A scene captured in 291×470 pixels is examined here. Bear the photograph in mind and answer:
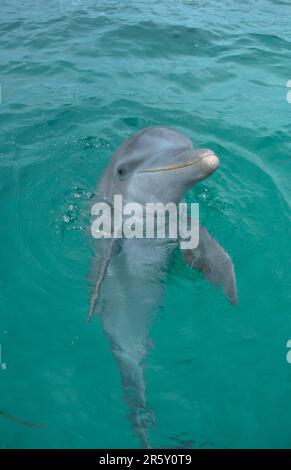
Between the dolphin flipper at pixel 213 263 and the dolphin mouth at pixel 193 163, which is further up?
the dolphin mouth at pixel 193 163

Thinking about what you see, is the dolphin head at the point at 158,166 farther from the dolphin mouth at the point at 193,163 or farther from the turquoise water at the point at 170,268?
the turquoise water at the point at 170,268

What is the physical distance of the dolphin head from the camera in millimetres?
4406

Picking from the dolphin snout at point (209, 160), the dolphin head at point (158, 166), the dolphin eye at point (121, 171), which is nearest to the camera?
the dolphin snout at point (209, 160)

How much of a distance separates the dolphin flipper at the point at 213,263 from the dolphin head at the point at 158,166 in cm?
84

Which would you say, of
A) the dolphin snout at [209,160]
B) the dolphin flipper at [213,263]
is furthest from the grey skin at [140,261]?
the dolphin snout at [209,160]

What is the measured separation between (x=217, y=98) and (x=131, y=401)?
25.2ft

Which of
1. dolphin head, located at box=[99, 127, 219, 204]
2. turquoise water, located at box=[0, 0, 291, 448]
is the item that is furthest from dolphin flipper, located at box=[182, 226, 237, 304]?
dolphin head, located at box=[99, 127, 219, 204]

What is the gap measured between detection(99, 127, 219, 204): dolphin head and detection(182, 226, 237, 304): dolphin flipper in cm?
84

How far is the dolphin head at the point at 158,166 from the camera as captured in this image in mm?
4406

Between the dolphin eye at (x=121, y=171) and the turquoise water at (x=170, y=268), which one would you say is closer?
the turquoise water at (x=170, y=268)

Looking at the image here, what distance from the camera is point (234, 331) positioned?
5508mm
